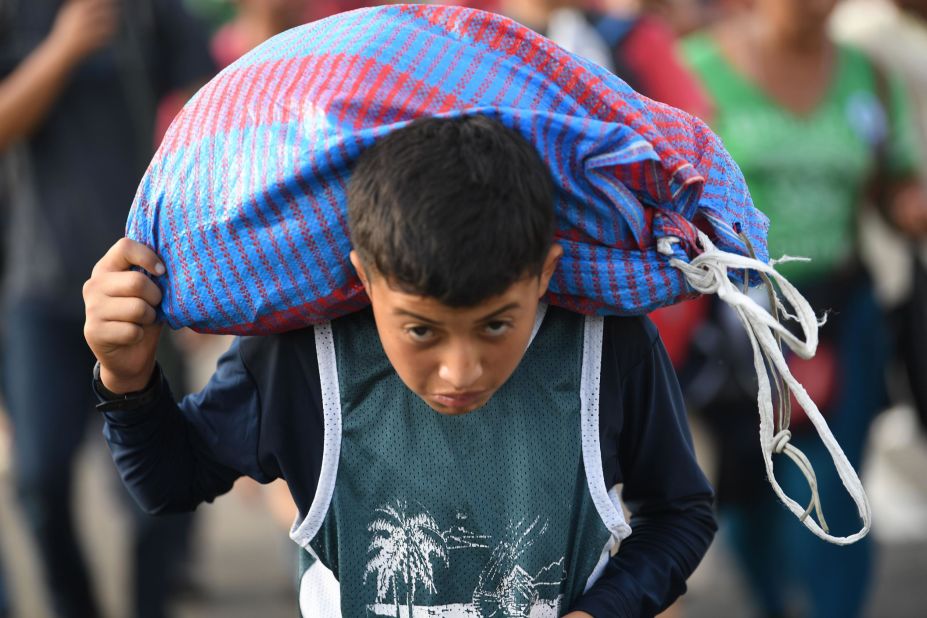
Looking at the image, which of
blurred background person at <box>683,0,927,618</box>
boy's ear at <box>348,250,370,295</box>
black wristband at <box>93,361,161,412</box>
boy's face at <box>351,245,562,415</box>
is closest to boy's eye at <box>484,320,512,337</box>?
boy's face at <box>351,245,562,415</box>

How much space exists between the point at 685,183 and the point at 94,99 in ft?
9.24

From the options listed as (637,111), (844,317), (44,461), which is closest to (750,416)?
(844,317)

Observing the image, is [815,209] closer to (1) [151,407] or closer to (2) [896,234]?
(2) [896,234]

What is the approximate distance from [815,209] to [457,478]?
2.32 meters

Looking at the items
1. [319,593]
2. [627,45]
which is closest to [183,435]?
[319,593]

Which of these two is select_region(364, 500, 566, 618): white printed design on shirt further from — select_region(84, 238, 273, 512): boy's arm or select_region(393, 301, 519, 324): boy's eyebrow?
select_region(393, 301, 519, 324): boy's eyebrow

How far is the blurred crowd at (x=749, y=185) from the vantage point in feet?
13.1

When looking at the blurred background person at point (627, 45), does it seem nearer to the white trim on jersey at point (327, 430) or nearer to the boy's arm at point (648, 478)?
the boy's arm at point (648, 478)

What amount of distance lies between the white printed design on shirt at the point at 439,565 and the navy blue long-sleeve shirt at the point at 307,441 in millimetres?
97

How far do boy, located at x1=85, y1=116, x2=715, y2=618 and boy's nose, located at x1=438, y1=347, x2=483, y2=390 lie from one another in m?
0.07

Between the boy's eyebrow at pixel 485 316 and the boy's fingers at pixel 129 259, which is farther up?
the boy's fingers at pixel 129 259

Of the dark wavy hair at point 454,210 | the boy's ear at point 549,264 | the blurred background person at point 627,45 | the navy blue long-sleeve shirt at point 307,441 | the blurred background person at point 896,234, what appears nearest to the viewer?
the dark wavy hair at point 454,210

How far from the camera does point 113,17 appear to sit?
4.18 meters

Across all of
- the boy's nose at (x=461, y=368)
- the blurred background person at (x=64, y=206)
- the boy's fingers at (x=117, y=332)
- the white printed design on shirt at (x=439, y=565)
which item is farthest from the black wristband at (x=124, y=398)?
the blurred background person at (x=64, y=206)
